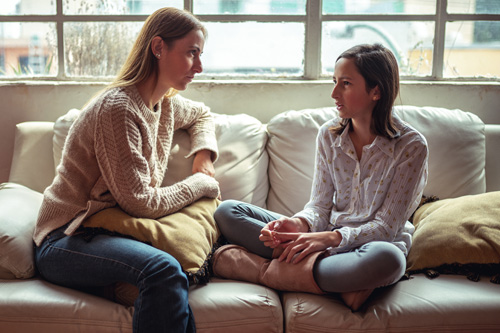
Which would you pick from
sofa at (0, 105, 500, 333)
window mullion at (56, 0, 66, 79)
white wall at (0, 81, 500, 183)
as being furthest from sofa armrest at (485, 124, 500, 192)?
window mullion at (56, 0, 66, 79)

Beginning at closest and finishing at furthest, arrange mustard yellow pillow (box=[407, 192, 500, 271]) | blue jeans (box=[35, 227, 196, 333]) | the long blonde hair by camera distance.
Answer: blue jeans (box=[35, 227, 196, 333]) < mustard yellow pillow (box=[407, 192, 500, 271]) < the long blonde hair

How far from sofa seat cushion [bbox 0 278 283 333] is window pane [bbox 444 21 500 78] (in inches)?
68.1

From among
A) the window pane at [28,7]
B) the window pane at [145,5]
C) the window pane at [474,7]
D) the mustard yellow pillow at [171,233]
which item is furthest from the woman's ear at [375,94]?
the window pane at [28,7]

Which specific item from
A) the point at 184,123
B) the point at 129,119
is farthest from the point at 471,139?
the point at 129,119

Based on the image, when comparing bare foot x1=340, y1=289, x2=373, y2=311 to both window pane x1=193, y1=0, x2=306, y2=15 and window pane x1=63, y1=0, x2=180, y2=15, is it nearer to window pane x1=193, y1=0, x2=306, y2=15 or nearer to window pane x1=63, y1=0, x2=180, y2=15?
window pane x1=193, y1=0, x2=306, y2=15

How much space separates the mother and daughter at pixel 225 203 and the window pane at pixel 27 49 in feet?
3.37

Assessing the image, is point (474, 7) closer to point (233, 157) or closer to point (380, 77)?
point (380, 77)

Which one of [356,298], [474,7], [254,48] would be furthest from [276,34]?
[356,298]

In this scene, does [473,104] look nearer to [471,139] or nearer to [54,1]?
[471,139]

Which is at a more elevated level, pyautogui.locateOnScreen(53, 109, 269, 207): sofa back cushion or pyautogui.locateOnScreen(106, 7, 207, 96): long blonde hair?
pyautogui.locateOnScreen(106, 7, 207, 96): long blonde hair

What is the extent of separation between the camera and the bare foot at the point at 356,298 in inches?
61.2

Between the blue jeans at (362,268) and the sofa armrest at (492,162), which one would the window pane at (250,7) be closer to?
the sofa armrest at (492,162)

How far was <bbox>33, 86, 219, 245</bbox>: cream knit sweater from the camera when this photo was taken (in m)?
1.66

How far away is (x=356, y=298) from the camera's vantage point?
1555mm
